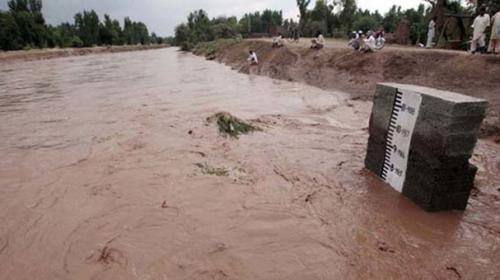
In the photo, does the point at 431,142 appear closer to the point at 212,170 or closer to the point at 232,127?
the point at 212,170

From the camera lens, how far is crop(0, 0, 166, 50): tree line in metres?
50.4

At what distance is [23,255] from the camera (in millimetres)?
3324

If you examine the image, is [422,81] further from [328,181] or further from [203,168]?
[203,168]

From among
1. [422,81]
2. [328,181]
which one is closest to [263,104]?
[422,81]

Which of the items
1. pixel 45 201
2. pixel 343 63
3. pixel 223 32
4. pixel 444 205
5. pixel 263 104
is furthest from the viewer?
pixel 223 32

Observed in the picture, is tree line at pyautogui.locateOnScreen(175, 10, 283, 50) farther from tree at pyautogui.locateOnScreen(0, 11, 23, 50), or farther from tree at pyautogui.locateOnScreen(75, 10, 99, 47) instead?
tree at pyautogui.locateOnScreen(0, 11, 23, 50)

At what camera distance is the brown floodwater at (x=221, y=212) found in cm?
313

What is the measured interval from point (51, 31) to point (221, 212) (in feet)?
234

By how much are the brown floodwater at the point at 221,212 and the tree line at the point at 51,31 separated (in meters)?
54.0

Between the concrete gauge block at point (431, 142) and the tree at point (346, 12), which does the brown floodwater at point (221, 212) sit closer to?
the concrete gauge block at point (431, 142)

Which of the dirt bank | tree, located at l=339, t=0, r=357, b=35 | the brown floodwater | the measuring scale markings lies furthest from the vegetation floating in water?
tree, located at l=339, t=0, r=357, b=35

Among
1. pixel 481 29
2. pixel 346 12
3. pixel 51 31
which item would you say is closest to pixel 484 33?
pixel 481 29

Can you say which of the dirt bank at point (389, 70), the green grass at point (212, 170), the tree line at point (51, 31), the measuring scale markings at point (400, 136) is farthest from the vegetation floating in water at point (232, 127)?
the tree line at point (51, 31)

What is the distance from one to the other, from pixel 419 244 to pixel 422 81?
32.0 ft
